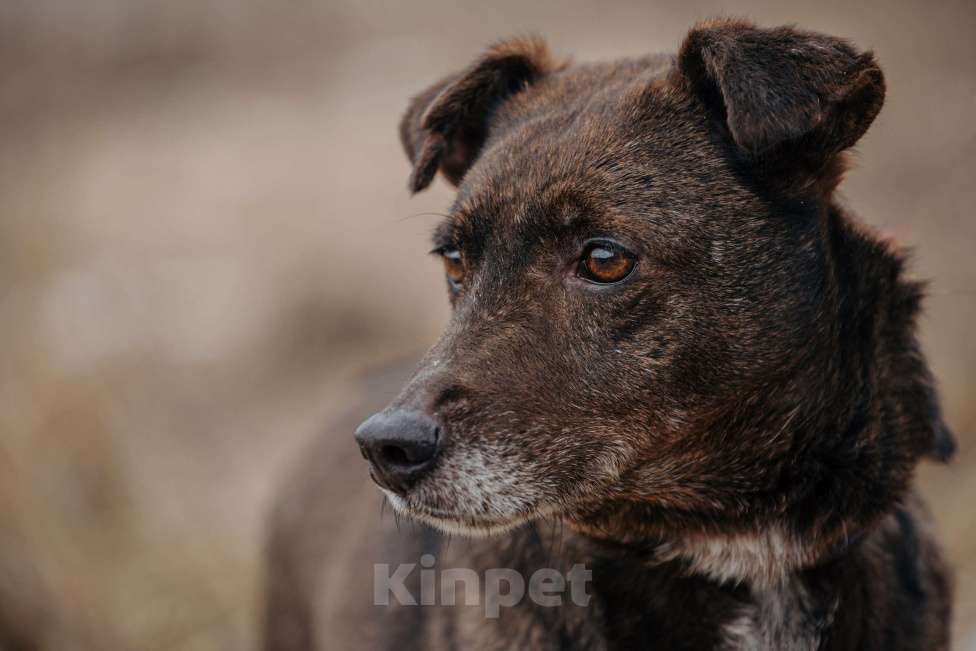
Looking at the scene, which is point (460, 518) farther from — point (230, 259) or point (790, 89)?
point (230, 259)

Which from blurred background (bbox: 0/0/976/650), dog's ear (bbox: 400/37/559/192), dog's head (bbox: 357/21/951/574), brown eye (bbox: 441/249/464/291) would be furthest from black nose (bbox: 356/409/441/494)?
blurred background (bbox: 0/0/976/650)

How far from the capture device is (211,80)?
16828 millimetres

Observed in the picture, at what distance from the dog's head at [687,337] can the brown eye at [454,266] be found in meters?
0.21

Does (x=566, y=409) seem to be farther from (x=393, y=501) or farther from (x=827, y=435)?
(x=827, y=435)

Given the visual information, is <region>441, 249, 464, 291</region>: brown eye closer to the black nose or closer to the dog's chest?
the black nose

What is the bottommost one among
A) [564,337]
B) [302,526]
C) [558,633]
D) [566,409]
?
[302,526]

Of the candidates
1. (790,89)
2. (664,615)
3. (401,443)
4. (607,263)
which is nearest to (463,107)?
(607,263)

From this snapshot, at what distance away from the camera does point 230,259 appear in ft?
36.0

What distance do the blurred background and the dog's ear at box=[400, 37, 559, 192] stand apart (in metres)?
0.57

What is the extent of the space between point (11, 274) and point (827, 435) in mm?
8290

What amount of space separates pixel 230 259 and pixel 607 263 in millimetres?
8798

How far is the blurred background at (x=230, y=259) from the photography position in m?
6.24

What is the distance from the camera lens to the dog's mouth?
2.66 meters

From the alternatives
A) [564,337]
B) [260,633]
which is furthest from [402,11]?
[564,337]
